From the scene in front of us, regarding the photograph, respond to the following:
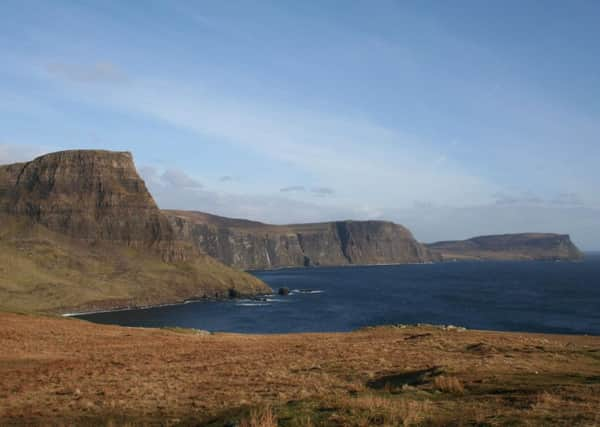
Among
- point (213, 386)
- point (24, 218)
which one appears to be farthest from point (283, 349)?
point (24, 218)

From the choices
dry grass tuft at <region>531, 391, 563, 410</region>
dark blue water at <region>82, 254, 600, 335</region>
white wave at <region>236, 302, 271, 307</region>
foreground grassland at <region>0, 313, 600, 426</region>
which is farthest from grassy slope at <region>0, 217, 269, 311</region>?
dry grass tuft at <region>531, 391, 563, 410</region>

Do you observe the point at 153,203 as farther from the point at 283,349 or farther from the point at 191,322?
the point at 283,349

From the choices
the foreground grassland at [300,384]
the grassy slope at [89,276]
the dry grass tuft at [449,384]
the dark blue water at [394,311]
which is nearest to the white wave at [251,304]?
the dark blue water at [394,311]

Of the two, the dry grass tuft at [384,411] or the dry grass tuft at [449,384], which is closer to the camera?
the dry grass tuft at [384,411]

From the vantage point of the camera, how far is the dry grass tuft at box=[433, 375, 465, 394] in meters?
17.1

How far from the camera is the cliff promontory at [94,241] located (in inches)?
5364

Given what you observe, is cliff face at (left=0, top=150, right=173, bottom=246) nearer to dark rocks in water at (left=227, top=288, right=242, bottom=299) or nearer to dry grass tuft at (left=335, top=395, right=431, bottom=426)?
dark rocks in water at (left=227, top=288, right=242, bottom=299)

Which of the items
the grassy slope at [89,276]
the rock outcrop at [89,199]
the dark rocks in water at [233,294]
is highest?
the rock outcrop at [89,199]

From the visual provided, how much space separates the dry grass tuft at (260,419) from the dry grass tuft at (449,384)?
6.88m

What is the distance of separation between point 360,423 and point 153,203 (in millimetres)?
190253

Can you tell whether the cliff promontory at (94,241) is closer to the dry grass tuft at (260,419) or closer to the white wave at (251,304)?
the white wave at (251,304)

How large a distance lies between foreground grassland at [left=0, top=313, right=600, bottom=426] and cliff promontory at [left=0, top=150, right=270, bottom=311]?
342ft

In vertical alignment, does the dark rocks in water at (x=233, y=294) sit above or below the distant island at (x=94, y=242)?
below

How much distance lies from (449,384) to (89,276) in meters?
142
